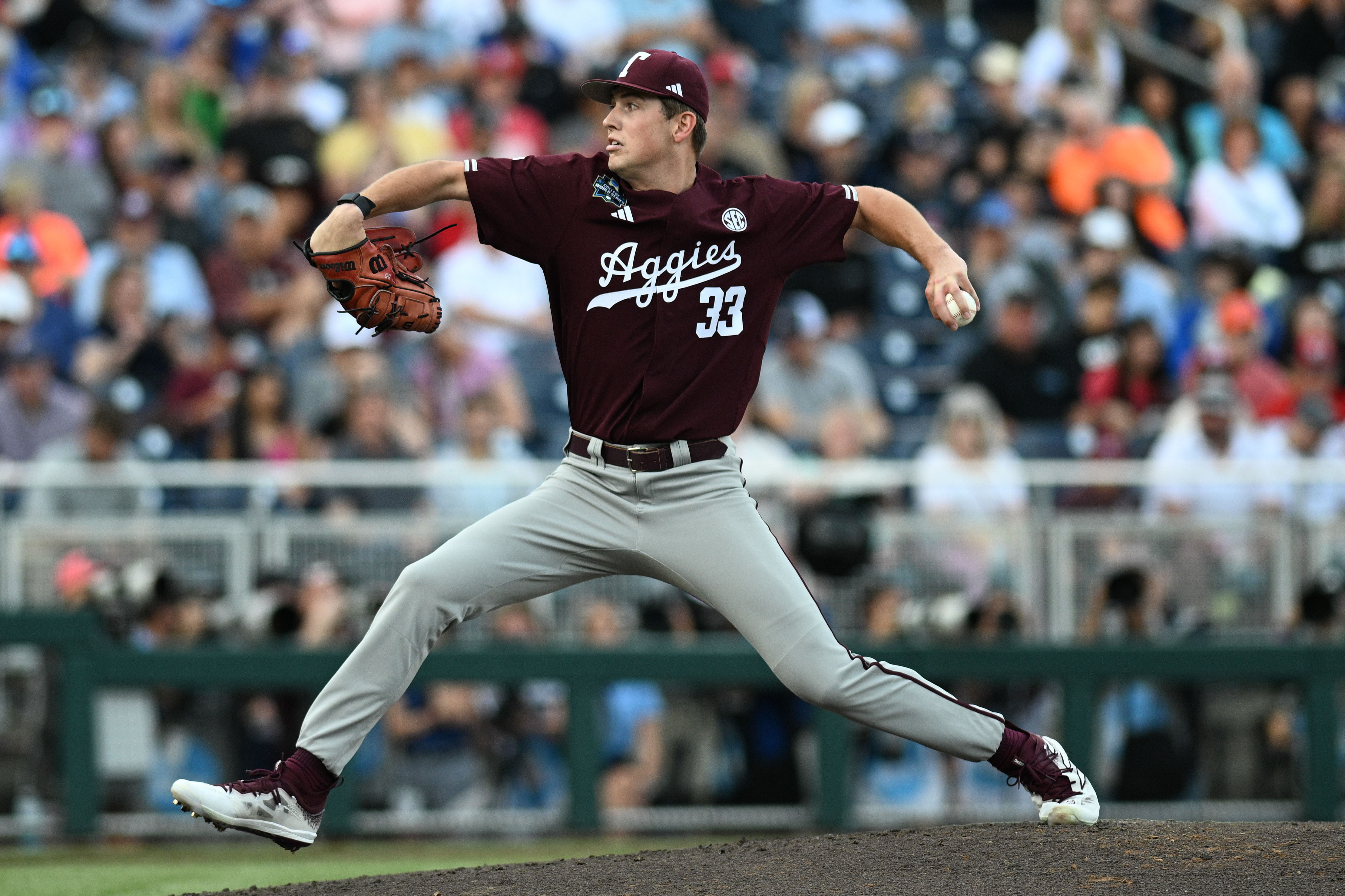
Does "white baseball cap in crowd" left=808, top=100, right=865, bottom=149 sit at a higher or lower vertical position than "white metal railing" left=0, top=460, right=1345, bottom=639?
higher

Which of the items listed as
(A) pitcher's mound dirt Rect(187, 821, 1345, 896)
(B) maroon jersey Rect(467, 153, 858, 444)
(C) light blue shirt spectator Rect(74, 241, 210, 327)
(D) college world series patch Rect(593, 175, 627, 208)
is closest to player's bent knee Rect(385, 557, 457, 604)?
(B) maroon jersey Rect(467, 153, 858, 444)

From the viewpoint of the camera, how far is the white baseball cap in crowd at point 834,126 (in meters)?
12.3

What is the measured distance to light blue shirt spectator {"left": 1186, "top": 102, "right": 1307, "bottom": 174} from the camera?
44.1 feet

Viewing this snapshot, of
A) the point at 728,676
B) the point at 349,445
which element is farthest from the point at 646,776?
the point at 349,445

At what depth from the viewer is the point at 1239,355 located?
35.9 ft

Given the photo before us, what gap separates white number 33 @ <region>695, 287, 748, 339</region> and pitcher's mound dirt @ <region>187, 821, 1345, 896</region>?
155 centimetres

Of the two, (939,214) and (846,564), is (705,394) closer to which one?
(846,564)

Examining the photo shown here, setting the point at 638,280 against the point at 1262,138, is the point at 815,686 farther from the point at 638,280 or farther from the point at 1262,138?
the point at 1262,138

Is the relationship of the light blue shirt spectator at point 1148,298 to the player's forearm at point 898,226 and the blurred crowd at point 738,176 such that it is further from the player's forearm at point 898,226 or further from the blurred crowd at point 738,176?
the player's forearm at point 898,226

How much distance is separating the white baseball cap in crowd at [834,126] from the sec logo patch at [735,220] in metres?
7.23

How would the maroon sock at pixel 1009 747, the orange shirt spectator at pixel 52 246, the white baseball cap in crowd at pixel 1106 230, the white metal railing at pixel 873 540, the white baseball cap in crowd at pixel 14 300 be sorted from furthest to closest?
the white baseball cap in crowd at pixel 1106 230 → the orange shirt spectator at pixel 52 246 → the white baseball cap in crowd at pixel 14 300 → the white metal railing at pixel 873 540 → the maroon sock at pixel 1009 747

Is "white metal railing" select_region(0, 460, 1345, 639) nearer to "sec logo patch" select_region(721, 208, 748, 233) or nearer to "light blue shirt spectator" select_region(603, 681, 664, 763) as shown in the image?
"light blue shirt spectator" select_region(603, 681, 664, 763)

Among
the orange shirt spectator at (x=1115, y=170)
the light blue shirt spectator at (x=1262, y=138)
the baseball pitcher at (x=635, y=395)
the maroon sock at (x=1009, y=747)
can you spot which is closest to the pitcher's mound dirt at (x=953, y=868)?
the maroon sock at (x=1009, y=747)

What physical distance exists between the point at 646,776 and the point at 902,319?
4.30m
